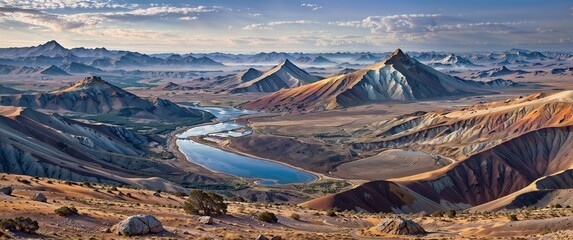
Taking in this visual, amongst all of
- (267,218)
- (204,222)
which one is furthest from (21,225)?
(267,218)

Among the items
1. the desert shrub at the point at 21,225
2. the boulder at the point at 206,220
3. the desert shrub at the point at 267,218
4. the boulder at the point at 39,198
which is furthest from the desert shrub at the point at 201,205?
the desert shrub at the point at 21,225

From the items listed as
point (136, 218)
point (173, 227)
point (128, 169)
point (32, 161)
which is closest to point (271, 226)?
point (173, 227)

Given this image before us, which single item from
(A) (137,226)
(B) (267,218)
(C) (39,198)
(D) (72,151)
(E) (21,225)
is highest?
(E) (21,225)

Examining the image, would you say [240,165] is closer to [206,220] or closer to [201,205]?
[201,205]

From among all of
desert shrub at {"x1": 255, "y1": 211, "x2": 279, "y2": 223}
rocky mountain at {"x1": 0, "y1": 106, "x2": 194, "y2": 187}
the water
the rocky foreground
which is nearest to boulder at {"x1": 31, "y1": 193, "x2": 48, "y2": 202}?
the rocky foreground

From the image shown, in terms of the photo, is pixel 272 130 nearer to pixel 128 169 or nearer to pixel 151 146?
pixel 151 146

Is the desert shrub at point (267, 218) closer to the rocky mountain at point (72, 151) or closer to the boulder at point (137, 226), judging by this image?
the boulder at point (137, 226)
